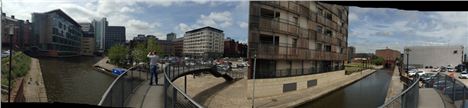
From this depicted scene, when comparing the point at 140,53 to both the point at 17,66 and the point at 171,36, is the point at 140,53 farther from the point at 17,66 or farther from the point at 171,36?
the point at 17,66

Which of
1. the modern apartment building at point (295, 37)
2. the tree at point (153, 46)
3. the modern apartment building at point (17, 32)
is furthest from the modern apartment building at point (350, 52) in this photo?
the modern apartment building at point (17, 32)

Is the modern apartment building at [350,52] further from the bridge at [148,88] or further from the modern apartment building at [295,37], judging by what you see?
the bridge at [148,88]

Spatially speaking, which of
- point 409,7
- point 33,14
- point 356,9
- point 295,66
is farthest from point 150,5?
point 409,7

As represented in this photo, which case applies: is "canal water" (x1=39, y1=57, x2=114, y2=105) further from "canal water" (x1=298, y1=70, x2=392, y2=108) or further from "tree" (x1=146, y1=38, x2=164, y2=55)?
"canal water" (x1=298, y1=70, x2=392, y2=108)

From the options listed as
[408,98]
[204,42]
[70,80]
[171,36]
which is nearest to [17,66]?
[70,80]

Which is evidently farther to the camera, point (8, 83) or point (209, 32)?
point (8, 83)

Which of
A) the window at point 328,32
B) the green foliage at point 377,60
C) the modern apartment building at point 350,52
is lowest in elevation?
the green foliage at point 377,60

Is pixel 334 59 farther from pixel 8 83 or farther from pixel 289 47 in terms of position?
pixel 8 83
